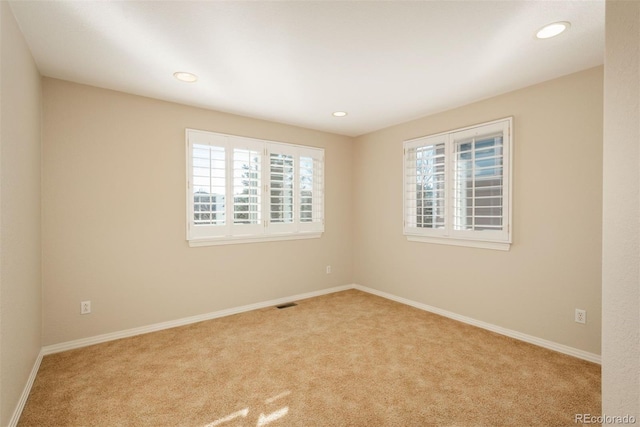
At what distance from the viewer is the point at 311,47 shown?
2221 mm

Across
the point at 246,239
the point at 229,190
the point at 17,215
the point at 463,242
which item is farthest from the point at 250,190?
the point at 463,242

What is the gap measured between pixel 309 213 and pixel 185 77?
2364 millimetres

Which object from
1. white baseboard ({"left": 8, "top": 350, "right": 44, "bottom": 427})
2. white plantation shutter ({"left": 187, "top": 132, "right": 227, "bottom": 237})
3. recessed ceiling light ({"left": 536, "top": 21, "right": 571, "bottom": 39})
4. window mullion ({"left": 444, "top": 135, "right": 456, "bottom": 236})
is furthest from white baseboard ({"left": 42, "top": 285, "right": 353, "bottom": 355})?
recessed ceiling light ({"left": 536, "top": 21, "right": 571, "bottom": 39})

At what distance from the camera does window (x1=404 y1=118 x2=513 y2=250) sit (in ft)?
10.2

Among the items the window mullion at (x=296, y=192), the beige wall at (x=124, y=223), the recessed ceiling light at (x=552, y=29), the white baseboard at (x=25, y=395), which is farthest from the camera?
the window mullion at (x=296, y=192)

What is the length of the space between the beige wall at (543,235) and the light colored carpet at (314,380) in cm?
30

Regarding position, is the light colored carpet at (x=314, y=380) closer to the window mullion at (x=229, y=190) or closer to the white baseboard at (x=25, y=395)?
the white baseboard at (x=25, y=395)

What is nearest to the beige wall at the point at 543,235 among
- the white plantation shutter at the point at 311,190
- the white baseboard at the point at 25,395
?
the white plantation shutter at the point at 311,190

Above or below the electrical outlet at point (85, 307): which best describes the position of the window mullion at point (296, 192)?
above

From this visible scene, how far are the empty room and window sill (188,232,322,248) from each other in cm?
2

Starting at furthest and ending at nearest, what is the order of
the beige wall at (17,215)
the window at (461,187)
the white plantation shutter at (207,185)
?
1. the white plantation shutter at (207,185)
2. the window at (461,187)
3. the beige wall at (17,215)

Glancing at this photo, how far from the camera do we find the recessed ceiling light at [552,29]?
6.37ft

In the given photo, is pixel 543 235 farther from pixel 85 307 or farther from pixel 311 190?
pixel 85 307

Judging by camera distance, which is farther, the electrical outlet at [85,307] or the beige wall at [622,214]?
the electrical outlet at [85,307]
